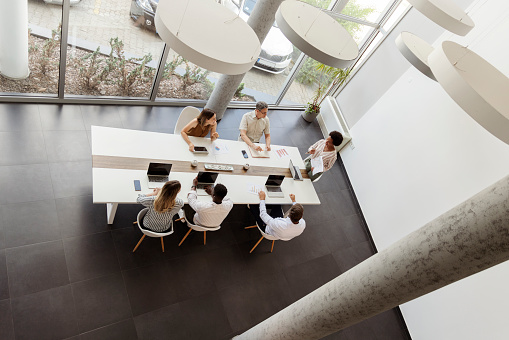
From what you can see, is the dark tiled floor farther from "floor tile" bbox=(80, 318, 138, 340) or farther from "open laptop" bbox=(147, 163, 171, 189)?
"open laptop" bbox=(147, 163, 171, 189)

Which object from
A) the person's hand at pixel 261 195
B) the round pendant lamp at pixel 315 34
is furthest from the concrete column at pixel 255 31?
the person's hand at pixel 261 195

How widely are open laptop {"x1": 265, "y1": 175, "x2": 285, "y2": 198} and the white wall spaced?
7.77 feet

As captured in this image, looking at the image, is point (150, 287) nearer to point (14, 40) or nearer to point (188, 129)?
point (188, 129)

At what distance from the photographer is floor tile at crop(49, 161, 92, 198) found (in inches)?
187

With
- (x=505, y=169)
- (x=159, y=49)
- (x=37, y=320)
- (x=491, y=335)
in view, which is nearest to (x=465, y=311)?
(x=491, y=335)

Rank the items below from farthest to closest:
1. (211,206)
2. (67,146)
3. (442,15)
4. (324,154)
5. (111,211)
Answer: (324,154) → (67,146) → (111,211) → (211,206) → (442,15)

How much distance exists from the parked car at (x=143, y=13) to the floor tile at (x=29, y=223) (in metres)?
3.02

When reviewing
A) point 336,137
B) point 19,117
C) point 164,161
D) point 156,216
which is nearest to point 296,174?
point 336,137

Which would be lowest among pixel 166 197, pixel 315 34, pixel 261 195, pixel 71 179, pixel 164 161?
pixel 71 179

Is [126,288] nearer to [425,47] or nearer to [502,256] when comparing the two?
[502,256]

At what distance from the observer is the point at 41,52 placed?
209 inches

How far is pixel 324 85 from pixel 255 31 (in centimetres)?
284

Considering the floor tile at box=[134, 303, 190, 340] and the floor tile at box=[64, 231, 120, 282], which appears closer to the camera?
the floor tile at box=[134, 303, 190, 340]

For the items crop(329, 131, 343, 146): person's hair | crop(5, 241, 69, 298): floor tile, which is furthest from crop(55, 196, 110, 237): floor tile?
crop(329, 131, 343, 146): person's hair
